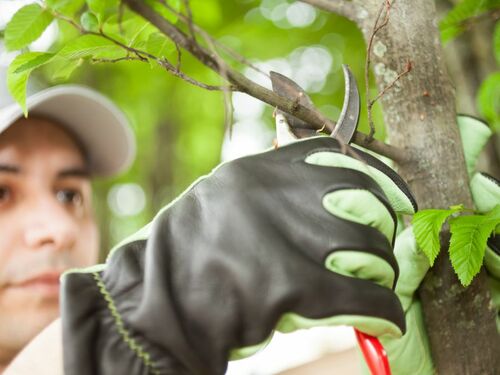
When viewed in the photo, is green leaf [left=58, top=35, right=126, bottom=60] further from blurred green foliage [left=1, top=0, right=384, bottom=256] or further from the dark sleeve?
the dark sleeve

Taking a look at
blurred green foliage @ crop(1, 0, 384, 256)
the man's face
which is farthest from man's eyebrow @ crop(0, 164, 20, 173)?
blurred green foliage @ crop(1, 0, 384, 256)

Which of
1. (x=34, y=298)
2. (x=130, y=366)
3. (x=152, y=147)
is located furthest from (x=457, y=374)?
(x=152, y=147)

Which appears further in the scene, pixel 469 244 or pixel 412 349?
pixel 412 349

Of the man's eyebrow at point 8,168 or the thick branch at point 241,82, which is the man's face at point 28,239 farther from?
the thick branch at point 241,82

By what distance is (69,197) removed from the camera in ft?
7.96

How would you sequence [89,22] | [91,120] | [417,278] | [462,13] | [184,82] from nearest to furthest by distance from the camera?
[89,22], [417,278], [462,13], [91,120], [184,82]

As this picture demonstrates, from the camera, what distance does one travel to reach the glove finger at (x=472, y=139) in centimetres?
130

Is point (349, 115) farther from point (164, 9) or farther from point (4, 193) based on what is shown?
point (4, 193)

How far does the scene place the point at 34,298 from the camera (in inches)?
85.7

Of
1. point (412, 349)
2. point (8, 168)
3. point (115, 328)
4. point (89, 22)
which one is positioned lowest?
point (412, 349)

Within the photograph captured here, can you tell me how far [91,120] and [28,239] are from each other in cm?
76

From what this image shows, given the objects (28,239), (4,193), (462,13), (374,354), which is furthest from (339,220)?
(4,193)

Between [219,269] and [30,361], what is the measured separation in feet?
2.58

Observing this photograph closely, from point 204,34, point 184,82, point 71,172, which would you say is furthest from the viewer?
point 184,82
